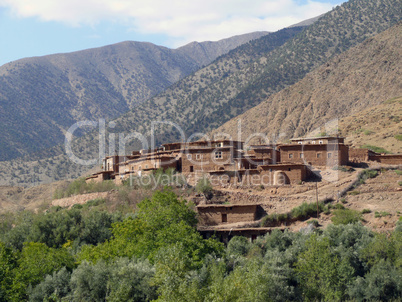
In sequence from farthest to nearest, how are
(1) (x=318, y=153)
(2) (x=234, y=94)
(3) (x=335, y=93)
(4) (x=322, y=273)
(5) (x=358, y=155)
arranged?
(2) (x=234, y=94)
(3) (x=335, y=93)
(5) (x=358, y=155)
(1) (x=318, y=153)
(4) (x=322, y=273)

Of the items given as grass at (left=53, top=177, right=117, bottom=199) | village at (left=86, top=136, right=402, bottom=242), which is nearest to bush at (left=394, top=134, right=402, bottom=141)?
village at (left=86, top=136, right=402, bottom=242)

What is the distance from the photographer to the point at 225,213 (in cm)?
4328

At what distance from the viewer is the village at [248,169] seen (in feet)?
141

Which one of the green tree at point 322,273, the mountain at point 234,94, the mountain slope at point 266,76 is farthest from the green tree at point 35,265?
the mountain slope at point 266,76

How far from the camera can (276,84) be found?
118 m

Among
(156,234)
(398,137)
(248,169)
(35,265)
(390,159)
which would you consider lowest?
(35,265)

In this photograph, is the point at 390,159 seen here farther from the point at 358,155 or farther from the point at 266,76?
the point at 266,76

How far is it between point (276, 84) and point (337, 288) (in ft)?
293

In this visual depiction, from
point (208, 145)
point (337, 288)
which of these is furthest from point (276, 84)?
point (337, 288)

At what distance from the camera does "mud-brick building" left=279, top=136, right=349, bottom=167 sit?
47594 millimetres

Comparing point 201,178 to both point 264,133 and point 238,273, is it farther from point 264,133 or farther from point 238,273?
point 264,133

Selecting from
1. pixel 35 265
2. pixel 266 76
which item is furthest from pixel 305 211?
pixel 266 76

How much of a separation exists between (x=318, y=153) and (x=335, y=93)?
169ft

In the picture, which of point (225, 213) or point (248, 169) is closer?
point (225, 213)
